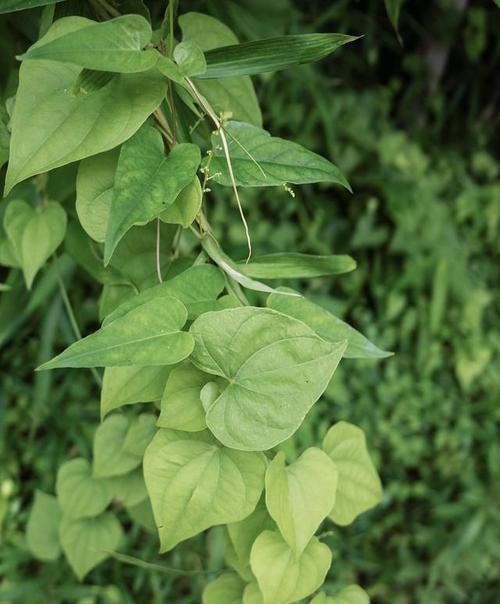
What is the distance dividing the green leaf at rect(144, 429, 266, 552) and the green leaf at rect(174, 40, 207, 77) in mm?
233

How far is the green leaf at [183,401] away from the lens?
1.44 ft

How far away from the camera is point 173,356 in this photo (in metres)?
0.40

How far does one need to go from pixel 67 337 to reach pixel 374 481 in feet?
2.85

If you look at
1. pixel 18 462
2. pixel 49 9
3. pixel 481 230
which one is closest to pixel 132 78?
pixel 49 9

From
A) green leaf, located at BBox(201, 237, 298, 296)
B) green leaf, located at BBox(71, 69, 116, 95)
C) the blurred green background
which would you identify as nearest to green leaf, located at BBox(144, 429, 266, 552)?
green leaf, located at BBox(201, 237, 298, 296)

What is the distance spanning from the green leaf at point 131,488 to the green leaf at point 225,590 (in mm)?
126

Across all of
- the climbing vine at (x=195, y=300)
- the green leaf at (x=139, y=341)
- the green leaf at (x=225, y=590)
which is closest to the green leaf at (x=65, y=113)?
the climbing vine at (x=195, y=300)

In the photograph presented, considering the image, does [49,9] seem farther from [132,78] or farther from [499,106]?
[499,106]

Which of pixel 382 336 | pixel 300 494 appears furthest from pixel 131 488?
pixel 382 336

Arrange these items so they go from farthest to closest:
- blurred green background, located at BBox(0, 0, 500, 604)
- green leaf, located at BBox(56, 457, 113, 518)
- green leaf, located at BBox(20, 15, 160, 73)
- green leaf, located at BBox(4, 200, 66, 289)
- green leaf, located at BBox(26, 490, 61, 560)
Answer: blurred green background, located at BBox(0, 0, 500, 604), green leaf, located at BBox(26, 490, 61, 560), green leaf, located at BBox(56, 457, 113, 518), green leaf, located at BBox(4, 200, 66, 289), green leaf, located at BBox(20, 15, 160, 73)

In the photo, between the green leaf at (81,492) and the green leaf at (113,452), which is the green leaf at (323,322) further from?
the green leaf at (81,492)

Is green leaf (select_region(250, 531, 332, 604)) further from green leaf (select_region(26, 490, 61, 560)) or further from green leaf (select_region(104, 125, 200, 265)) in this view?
green leaf (select_region(26, 490, 61, 560))

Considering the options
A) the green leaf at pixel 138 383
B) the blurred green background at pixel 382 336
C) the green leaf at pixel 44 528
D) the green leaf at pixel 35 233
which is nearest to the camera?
the green leaf at pixel 138 383

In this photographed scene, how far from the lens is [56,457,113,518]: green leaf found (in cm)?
73
